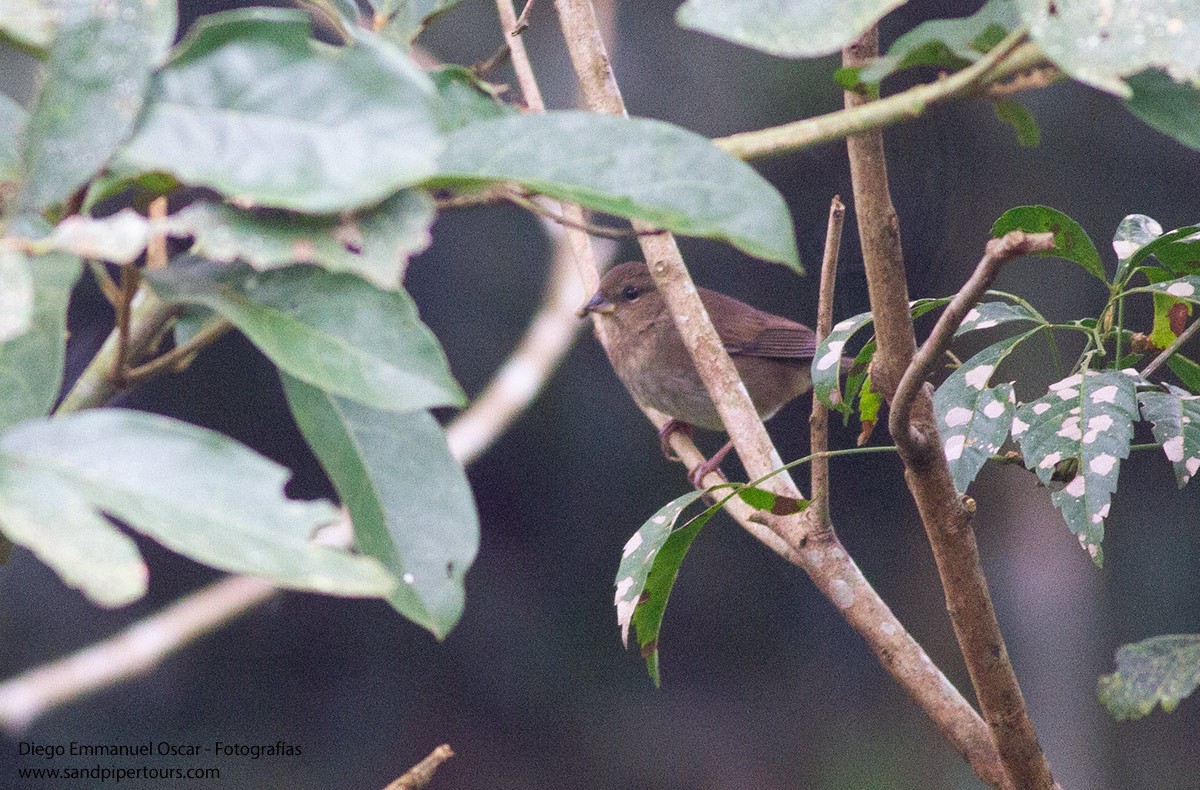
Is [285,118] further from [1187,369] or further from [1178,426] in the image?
[1187,369]

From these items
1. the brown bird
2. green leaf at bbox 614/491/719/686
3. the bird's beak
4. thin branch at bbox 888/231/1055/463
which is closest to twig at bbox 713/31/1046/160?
thin branch at bbox 888/231/1055/463

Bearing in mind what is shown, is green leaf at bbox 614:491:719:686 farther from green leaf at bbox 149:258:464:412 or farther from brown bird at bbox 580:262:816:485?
brown bird at bbox 580:262:816:485

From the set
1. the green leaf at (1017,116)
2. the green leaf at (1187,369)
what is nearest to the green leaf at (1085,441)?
the green leaf at (1187,369)

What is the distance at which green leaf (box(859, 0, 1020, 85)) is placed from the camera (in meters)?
0.50

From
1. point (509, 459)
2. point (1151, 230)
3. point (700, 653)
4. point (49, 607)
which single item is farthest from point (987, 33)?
point (49, 607)

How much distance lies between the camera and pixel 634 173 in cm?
47

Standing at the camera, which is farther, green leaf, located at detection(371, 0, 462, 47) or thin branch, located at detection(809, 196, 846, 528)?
thin branch, located at detection(809, 196, 846, 528)

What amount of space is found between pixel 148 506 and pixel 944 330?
1.71 feet

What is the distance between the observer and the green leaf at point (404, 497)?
0.56m

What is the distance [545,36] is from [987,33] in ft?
6.65

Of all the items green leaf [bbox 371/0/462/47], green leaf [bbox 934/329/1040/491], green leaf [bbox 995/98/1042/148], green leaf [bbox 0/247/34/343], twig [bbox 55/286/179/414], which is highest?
green leaf [bbox 995/98/1042/148]

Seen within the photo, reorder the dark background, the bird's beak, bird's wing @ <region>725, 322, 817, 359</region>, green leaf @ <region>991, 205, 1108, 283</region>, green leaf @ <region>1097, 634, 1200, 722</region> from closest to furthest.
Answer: green leaf @ <region>1097, 634, 1200, 722</region>
green leaf @ <region>991, 205, 1108, 283</region>
the bird's beak
the dark background
bird's wing @ <region>725, 322, 817, 359</region>

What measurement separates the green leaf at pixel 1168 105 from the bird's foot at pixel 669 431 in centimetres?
135

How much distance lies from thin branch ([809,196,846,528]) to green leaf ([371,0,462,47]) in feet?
1.56
